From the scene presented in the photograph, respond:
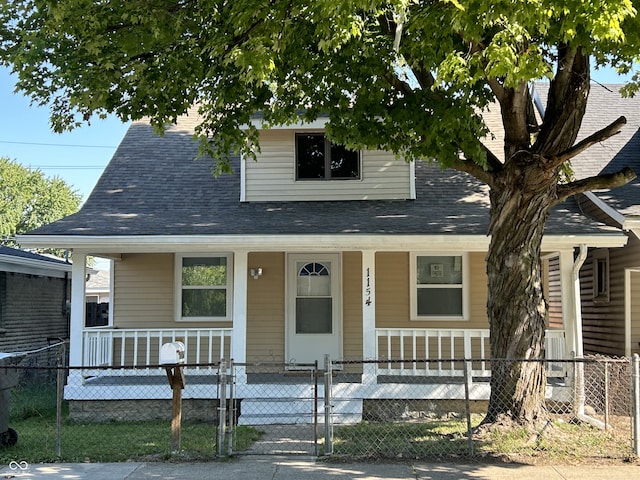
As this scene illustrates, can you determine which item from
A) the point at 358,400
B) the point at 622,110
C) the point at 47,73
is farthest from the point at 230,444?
the point at 622,110

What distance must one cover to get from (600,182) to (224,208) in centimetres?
614

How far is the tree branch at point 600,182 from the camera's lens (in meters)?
7.37

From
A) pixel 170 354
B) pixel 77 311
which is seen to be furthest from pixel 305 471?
pixel 77 311

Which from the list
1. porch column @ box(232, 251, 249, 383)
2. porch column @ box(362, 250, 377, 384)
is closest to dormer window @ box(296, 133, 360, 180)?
porch column @ box(362, 250, 377, 384)

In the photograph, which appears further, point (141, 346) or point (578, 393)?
point (141, 346)

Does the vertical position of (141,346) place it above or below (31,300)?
below

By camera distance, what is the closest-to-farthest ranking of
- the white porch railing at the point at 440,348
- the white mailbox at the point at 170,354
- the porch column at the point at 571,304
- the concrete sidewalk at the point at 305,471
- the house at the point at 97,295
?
the concrete sidewalk at the point at 305,471 → the white mailbox at the point at 170,354 → the white porch railing at the point at 440,348 → the porch column at the point at 571,304 → the house at the point at 97,295

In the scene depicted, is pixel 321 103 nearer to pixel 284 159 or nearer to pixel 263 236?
pixel 263 236

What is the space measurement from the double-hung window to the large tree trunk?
142 inches

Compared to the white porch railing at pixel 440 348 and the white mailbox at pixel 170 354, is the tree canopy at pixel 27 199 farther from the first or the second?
the white mailbox at pixel 170 354

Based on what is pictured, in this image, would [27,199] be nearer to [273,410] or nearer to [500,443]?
[273,410]

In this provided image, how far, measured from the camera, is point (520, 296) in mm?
7500

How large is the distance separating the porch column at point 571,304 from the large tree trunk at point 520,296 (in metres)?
2.28

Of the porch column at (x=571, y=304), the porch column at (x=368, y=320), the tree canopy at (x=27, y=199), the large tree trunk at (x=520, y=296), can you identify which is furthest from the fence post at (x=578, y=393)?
the tree canopy at (x=27, y=199)
